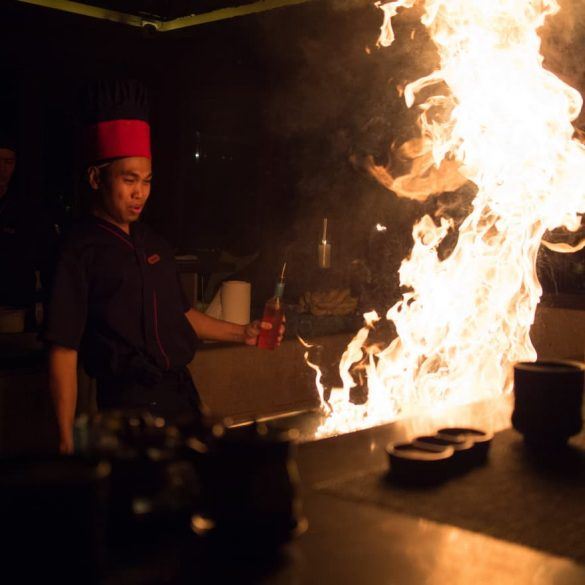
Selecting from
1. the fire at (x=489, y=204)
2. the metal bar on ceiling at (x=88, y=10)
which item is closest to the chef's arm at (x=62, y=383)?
the fire at (x=489, y=204)

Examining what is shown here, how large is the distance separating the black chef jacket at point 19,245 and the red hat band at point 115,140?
182 centimetres

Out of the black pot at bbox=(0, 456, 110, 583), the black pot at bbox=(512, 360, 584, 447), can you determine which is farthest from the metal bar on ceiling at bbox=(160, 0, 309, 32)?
the black pot at bbox=(0, 456, 110, 583)

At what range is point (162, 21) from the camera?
6203 millimetres

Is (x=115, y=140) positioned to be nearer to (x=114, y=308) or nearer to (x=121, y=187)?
(x=121, y=187)

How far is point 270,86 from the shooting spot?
6676 mm

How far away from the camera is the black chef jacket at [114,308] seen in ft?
7.48

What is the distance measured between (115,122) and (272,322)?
736 millimetres

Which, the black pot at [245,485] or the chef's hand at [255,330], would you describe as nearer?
the black pot at [245,485]

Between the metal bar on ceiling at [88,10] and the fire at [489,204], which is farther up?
the metal bar on ceiling at [88,10]

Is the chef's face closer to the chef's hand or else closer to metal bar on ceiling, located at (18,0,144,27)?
the chef's hand

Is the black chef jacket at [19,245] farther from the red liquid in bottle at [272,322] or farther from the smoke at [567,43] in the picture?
the smoke at [567,43]

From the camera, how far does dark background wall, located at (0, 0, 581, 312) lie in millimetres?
5848

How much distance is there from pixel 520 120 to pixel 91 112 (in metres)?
1.62

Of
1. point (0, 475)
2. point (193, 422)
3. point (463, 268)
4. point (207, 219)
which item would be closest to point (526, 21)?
point (463, 268)
